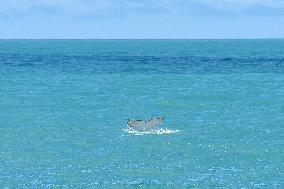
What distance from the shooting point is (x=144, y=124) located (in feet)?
175

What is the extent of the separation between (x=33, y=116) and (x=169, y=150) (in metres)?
19.3

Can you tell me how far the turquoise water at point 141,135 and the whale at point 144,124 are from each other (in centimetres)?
68

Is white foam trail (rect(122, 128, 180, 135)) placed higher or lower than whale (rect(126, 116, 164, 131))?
lower

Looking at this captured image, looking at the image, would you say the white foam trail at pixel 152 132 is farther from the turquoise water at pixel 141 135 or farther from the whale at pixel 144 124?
the whale at pixel 144 124

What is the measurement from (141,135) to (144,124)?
4.27ft

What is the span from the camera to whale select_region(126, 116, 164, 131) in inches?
2090

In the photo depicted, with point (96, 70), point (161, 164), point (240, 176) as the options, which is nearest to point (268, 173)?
point (240, 176)

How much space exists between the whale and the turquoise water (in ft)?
2.23

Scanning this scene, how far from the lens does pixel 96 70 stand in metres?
124

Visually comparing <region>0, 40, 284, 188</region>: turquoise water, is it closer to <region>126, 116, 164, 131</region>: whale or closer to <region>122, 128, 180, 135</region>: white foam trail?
<region>122, 128, 180, 135</region>: white foam trail

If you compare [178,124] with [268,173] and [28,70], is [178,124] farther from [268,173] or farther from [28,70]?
[28,70]

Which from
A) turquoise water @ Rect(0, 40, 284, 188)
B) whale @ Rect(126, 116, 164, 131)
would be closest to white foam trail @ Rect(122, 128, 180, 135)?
turquoise water @ Rect(0, 40, 284, 188)

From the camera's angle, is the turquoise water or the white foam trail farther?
the white foam trail

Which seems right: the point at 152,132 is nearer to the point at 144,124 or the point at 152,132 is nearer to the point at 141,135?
the point at 144,124
